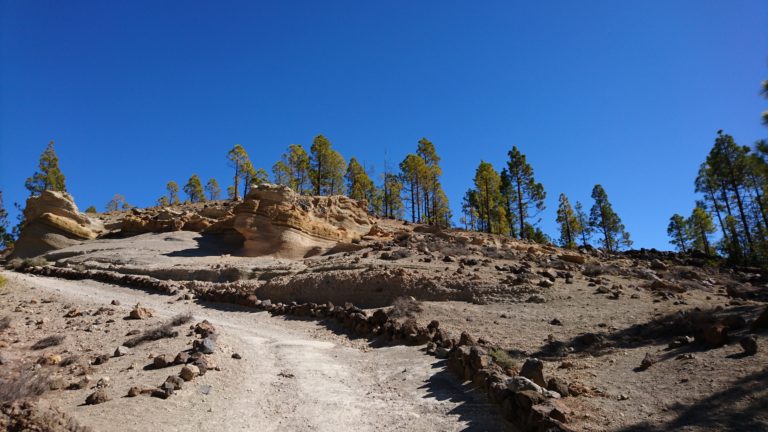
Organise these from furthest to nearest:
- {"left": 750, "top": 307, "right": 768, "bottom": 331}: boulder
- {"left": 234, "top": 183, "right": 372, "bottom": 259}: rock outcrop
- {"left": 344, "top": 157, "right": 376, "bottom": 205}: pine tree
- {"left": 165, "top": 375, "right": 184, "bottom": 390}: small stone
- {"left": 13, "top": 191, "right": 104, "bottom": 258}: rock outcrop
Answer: {"left": 344, "top": 157, "right": 376, "bottom": 205}: pine tree < {"left": 13, "top": 191, "right": 104, "bottom": 258}: rock outcrop < {"left": 234, "top": 183, "right": 372, "bottom": 259}: rock outcrop < {"left": 750, "top": 307, "right": 768, "bottom": 331}: boulder < {"left": 165, "top": 375, "right": 184, "bottom": 390}: small stone

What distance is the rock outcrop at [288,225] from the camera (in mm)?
28641

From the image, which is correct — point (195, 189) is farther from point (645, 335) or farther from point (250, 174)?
point (645, 335)

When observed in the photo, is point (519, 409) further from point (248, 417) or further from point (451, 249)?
point (451, 249)

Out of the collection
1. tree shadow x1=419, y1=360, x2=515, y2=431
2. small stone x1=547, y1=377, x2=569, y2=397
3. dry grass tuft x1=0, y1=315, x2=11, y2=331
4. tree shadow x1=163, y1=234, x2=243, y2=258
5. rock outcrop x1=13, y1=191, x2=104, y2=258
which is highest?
rock outcrop x1=13, y1=191, x2=104, y2=258

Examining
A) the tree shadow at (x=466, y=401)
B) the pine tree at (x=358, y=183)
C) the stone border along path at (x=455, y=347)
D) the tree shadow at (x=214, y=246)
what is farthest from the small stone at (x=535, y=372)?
the pine tree at (x=358, y=183)

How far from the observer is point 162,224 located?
37.4 meters

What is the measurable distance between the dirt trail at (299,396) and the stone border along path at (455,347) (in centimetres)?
31

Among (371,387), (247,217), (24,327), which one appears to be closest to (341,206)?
(247,217)

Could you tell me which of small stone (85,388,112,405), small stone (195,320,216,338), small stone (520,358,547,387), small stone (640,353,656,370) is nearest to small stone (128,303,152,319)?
small stone (195,320,216,338)

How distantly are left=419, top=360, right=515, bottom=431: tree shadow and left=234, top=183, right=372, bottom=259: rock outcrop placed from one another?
20692mm

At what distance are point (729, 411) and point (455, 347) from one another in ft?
16.8

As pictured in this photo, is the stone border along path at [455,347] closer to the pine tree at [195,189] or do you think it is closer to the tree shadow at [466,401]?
the tree shadow at [466,401]

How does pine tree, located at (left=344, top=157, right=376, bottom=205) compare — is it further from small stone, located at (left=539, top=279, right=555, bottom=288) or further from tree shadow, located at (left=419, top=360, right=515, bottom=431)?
tree shadow, located at (left=419, top=360, right=515, bottom=431)

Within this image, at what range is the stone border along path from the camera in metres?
5.69
